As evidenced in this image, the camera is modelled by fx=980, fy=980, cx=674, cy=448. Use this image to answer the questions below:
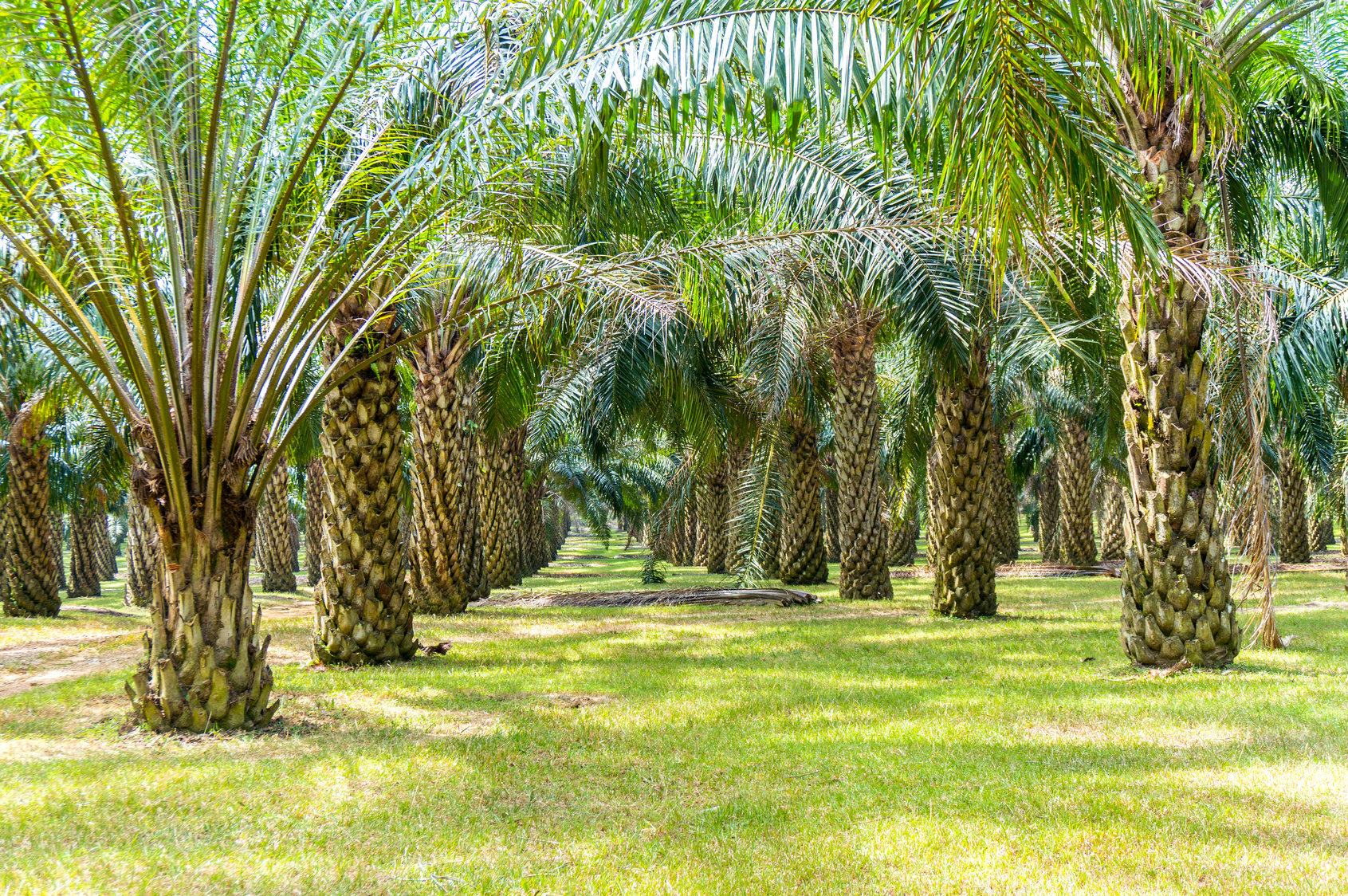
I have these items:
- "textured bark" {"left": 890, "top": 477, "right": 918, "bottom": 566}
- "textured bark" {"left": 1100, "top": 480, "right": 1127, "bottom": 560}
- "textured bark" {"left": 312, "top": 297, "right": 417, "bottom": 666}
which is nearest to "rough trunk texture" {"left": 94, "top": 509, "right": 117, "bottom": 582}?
"textured bark" {"left": 312, "top": 297, "right": 417, "bottom": 666}

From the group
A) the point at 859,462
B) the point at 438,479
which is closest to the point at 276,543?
the point at 438,479

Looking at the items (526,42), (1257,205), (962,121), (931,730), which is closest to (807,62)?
(962,121)

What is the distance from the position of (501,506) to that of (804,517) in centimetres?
490

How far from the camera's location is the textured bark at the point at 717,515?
2039 centimetres

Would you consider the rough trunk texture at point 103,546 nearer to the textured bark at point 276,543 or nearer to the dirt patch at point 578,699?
the textured bark at point 276,543

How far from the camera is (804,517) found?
15250mm

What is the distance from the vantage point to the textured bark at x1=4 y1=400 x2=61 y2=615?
→ 503 inches

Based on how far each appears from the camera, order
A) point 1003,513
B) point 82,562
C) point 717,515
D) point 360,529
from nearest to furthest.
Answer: point 360,529 → point 717,515 → point 82,562 → point 1003,513

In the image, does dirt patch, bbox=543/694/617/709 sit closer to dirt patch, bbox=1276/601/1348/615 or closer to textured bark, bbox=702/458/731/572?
dirt patch, bbox=1276/601/1348/615

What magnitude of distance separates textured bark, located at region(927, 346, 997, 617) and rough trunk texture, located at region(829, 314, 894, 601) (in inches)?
71.7

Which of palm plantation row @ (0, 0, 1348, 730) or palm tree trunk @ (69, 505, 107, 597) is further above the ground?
palm plantation row @ (0, 0, 1348, 730)

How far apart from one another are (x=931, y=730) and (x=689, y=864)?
2.33 meters

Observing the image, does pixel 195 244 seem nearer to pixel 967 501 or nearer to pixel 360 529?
pixel 360 529

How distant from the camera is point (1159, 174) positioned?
22.5 ft
